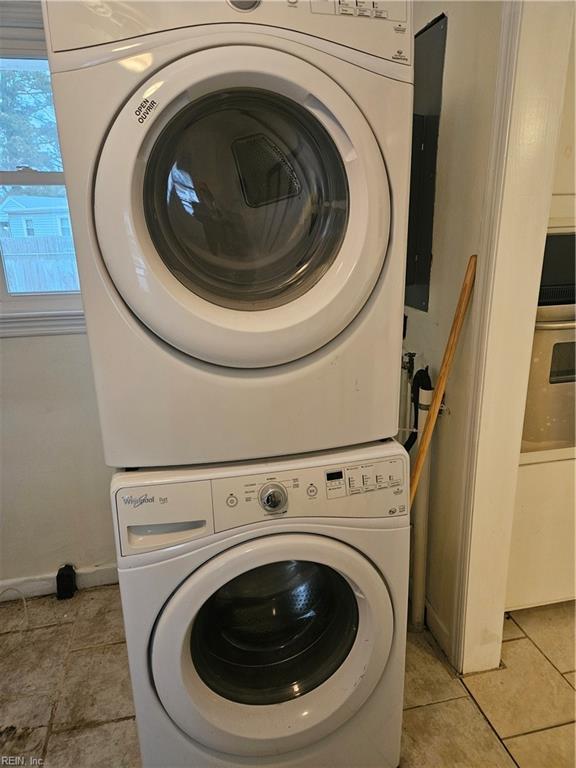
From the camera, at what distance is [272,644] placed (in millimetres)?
1184

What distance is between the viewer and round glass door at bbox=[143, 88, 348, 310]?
0.89 m

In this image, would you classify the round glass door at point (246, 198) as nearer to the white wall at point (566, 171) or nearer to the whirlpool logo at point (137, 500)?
the whirlpool logo at point (137, 500)

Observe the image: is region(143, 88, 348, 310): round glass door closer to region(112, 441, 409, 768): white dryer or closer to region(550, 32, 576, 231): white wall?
region(112, 441, 409, 768): white dryer

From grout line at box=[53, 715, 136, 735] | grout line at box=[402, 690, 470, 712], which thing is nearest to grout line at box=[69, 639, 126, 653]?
grout line at box=[53, 715, 136, 735]

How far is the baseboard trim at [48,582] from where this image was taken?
5.97 feet

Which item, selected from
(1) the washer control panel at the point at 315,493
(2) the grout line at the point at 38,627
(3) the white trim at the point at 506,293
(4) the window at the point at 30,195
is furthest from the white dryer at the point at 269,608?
(4) the window at the point at 30,195

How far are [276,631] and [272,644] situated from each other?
0.10 ft

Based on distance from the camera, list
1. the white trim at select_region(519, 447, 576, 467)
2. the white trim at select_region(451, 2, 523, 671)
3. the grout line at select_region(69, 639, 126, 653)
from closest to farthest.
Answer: the white trim at select_region(451, 2, 523, 671) → the white trim at select_region(519, 447, 576, 467) → the grout line at select_region(69, 639, 126, 653)

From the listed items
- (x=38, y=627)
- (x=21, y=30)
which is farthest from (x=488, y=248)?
(x=38, y=627)

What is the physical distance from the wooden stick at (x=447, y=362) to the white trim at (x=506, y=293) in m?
0.03

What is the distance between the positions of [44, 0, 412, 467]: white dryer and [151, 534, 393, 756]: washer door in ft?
0.78

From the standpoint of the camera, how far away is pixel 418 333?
5.25ft

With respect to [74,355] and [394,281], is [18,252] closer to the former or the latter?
[74,355]

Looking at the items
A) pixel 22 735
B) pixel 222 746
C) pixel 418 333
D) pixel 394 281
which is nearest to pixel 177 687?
pixel 222 746
